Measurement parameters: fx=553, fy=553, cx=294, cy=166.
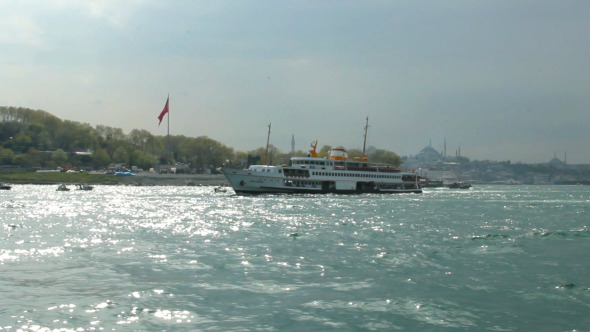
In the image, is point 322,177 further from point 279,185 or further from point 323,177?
point 279,185

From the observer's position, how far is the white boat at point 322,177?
80500 mm

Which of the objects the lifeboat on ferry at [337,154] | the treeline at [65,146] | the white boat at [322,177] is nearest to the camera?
the white boat at [322,177]

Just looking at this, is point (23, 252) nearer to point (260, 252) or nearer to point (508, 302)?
point (260, 252)

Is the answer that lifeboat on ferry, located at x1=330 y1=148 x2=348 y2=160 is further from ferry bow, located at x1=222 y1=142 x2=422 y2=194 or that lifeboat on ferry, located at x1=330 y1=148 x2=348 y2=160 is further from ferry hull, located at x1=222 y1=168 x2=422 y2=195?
ferry hull, located at x1=222 y1=168 x2=422 y2=195

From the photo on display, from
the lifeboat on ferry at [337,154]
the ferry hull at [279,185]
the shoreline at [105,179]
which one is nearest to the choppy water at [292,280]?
the ferry hull at [279,185]

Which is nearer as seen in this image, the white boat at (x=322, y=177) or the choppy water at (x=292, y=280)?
the choppy water at (x=292, y=280)

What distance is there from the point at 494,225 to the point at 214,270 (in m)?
23.6

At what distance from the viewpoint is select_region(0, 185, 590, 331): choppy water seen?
1270 centimetres

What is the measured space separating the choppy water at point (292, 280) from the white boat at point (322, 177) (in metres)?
48.9

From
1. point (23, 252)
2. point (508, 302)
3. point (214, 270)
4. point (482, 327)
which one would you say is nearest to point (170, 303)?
point (214, 270)

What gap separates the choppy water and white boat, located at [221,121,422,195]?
Result: 4885 centimetres

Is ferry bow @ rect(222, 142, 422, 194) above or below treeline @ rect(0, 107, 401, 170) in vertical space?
below

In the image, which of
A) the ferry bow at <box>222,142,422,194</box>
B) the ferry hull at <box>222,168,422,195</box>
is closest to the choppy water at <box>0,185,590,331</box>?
the ferry hull at <box>222,168,422,195</box>

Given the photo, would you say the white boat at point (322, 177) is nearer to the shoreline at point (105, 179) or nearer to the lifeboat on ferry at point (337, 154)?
the lifeboat on ferry at point (337, 154)
